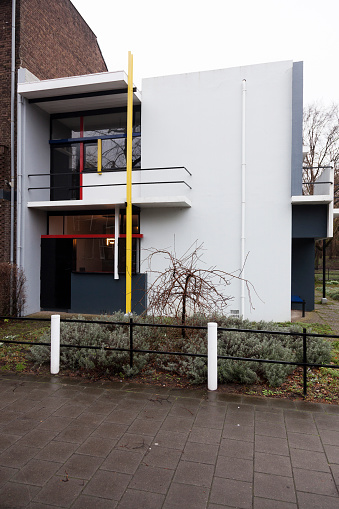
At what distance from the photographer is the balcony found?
927 cm

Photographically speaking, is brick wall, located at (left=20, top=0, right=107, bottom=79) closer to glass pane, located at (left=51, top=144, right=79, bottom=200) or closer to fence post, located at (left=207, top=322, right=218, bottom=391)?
glass pane, located at (left=51, top=144, right=79, bottom=200)

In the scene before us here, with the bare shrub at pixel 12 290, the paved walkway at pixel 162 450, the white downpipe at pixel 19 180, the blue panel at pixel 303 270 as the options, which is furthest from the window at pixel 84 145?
the paved walkway at pixel 162 450

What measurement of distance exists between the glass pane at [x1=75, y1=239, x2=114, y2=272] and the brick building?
2053 mm

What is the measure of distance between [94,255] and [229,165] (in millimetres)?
4856

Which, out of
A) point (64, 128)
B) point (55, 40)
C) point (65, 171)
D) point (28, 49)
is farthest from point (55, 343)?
point (55, 40)

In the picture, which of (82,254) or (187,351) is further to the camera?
(82,254)

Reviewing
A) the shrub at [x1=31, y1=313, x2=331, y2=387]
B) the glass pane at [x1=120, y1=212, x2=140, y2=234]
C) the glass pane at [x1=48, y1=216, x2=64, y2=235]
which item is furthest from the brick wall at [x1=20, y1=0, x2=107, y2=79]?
the shrub at [x1=31, y1=313, x2=331, y2=387]

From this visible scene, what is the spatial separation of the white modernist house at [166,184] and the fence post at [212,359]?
498 centimetres

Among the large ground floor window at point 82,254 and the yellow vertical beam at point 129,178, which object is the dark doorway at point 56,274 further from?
the yellow vertical beam at point 129,178

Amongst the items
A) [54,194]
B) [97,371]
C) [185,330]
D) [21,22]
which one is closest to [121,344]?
[97,371]

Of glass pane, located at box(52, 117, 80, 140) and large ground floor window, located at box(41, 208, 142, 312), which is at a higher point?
glass pane, located at box(52, 117, 80, 140)

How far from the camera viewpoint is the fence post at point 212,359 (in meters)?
4.42

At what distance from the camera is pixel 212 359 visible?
174 inches

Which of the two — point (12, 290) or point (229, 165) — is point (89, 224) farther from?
point (229, 165)
